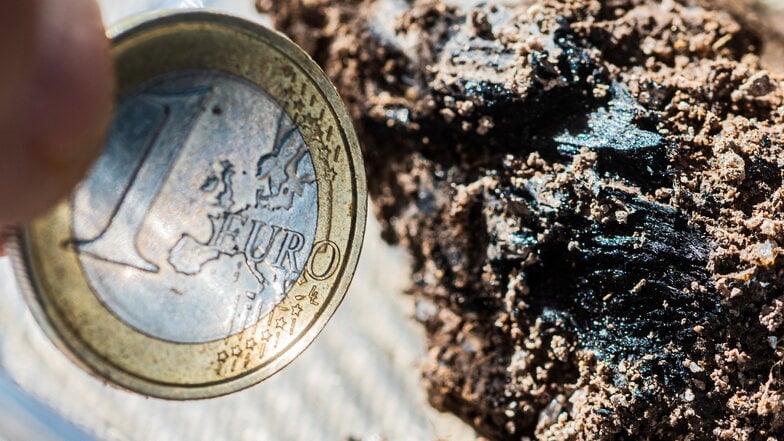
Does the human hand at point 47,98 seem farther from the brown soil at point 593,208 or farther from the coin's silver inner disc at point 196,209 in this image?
the brown soil at point 593,208

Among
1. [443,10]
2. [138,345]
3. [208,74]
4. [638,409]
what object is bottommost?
[138,345]

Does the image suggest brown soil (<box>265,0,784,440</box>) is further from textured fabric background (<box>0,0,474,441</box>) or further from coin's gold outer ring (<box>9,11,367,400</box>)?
coin's gold outer ring (<box>9,11,367,400</box>)

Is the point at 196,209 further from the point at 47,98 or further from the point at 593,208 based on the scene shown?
the point at 593,208

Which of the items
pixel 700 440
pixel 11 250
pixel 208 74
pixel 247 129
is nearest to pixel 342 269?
pixel 247 129

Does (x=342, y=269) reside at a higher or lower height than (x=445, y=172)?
lower

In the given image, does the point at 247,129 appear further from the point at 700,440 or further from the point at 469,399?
the point at 700,440

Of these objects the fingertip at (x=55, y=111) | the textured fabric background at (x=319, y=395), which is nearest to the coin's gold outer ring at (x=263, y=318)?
the fingertip at (x=55, y=111)
